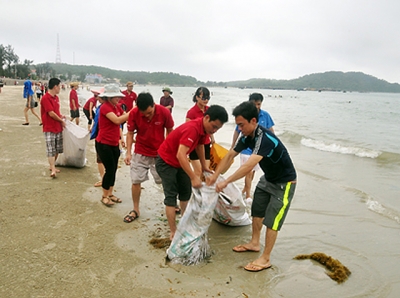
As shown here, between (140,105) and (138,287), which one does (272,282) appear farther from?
(140,105)

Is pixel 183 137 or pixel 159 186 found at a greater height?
pixel 183 137

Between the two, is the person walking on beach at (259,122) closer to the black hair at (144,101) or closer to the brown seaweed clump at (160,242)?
the black hair at (144,101)

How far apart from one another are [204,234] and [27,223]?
7.32 ft

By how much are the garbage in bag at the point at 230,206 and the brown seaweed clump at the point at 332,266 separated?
92 centimetres

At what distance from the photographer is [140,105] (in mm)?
3607

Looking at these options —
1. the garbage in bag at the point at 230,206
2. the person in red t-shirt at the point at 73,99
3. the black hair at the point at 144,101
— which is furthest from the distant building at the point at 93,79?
the garbage in bag at the point at 230,206

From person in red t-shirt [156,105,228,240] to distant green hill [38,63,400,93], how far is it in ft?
407

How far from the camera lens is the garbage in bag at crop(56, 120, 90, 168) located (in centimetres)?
563

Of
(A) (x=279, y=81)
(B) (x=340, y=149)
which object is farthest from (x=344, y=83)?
(B) (x=340, y=149)

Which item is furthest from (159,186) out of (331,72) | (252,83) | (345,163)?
(252,83)

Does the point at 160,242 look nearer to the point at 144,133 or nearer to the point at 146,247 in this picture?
the point at 146,247

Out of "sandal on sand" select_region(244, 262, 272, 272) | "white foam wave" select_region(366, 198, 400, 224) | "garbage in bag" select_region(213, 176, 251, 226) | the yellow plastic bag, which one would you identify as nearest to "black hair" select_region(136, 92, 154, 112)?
the yellow plastic bag

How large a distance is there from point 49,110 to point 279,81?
171681 mm

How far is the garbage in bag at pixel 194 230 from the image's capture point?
10.4ft
